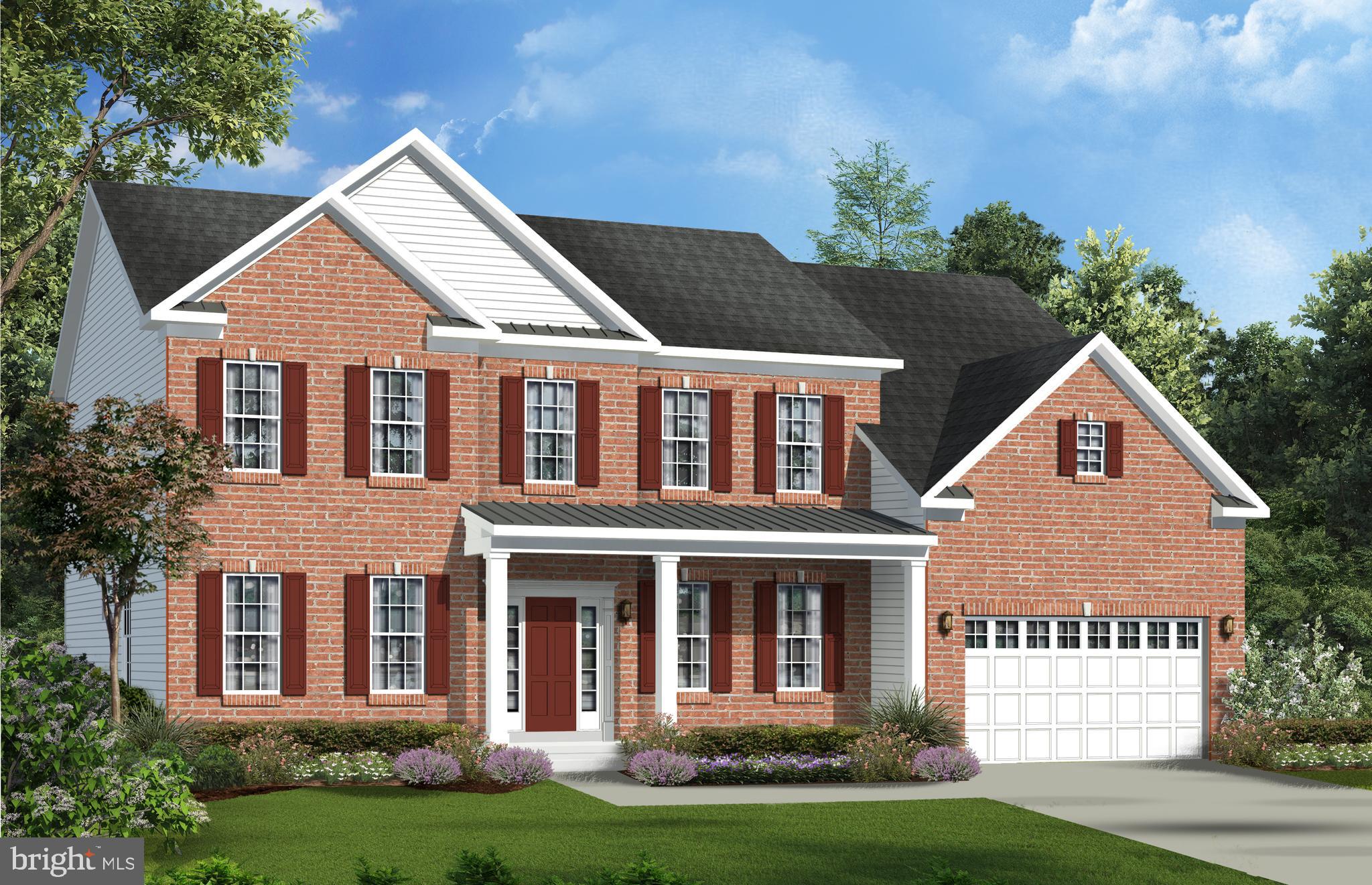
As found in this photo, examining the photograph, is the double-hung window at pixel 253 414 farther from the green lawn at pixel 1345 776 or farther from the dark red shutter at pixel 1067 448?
the green lawn at pixel 1345 776

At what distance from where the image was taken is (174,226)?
27.5 metres

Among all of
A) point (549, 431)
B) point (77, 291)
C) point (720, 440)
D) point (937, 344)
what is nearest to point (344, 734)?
point (549, 431)

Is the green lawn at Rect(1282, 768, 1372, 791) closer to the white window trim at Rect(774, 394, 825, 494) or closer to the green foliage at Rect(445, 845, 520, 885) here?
the white window trim at Rect(774, 394, 825, 494)

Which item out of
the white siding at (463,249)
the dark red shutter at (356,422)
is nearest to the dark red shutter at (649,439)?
the white siding at (463,249)

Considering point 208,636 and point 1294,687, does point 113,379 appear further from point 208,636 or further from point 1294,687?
point 1294,687

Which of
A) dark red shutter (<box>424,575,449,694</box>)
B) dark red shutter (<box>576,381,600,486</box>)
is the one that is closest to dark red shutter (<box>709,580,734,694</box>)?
dark red shutter (<box>576,381,600,486</box>)

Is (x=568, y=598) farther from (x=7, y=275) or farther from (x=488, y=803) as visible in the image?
(x=7, y=275)

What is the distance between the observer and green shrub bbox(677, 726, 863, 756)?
2541cm

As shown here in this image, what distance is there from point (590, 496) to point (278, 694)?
20.1 ft

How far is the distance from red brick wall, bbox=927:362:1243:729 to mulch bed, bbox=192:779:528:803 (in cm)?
839

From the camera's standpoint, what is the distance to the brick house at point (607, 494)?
84.0ft

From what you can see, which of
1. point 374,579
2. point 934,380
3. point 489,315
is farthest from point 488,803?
point 934,380

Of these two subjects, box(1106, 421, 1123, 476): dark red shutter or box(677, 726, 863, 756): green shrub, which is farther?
box(1106, 421, 1123, 476): dark red shutter

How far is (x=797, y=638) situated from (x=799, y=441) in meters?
3.57
